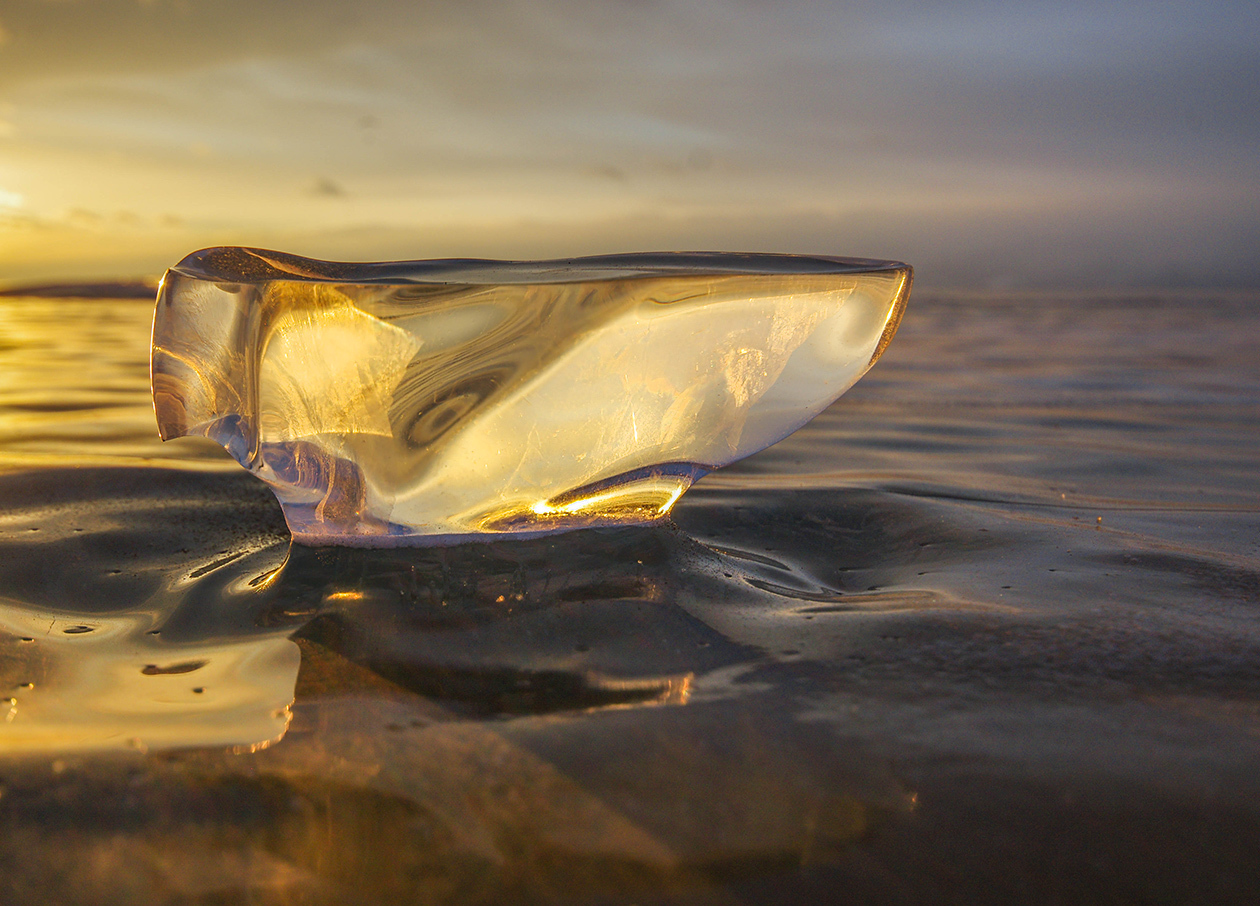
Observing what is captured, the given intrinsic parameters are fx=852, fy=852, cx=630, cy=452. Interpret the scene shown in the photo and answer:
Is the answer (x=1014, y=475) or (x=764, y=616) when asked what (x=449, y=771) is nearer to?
(x=764, y=616)

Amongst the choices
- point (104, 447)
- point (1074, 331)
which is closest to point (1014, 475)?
→ point (104, 447)

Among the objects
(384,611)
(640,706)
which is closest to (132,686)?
(384,611)

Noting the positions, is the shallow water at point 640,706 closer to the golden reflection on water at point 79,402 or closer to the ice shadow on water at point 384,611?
the ice shadow on water at point 384,611

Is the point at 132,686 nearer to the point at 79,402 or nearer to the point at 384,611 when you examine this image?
the point at 384,611

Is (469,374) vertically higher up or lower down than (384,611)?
higher up

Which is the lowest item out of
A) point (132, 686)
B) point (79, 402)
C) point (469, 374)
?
point (79, 402)

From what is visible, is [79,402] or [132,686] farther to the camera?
[79,402]

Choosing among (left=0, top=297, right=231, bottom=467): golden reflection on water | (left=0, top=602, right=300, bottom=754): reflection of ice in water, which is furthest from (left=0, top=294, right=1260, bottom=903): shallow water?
(left=0, top=297, right=231, bottom=467): golden reflection on water

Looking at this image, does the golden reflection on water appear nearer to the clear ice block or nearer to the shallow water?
the shallow water
